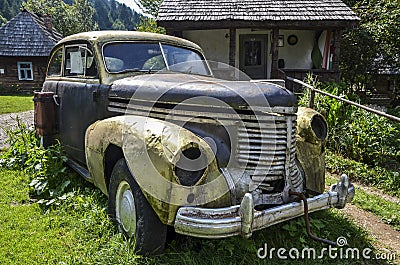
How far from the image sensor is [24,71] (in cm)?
2080

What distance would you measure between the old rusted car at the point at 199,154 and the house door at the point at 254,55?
9.17m

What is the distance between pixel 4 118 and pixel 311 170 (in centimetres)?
1002

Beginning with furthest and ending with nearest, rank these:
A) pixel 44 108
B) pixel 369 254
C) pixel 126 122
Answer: pixel 44 108, pixel 369 254, pixel 126 122

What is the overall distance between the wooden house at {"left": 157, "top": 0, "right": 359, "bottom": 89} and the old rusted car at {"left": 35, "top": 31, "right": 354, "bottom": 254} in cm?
719

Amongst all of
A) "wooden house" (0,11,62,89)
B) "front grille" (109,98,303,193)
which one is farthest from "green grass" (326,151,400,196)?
"wooden house" (0,11,62,89)

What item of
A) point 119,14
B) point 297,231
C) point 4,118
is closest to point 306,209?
point 297,231

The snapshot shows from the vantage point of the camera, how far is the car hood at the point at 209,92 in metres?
2.70

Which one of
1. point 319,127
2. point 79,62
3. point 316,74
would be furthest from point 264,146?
point 316,74

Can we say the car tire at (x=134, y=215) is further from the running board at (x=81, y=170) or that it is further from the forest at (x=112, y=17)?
the forest at (x=112, y=17)

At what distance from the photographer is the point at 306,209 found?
2717 mm

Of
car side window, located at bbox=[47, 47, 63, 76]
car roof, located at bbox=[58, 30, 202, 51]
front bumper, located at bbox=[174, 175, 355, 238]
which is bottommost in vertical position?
front bumper, located at bbox=[174, 175, 355, 238]

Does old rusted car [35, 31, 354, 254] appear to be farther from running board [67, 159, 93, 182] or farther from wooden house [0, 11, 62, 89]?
wooden house [0, 11, 62, 89]

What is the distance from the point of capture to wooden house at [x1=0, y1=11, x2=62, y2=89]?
20203 millimetres

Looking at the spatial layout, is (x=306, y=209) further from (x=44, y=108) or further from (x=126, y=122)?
(x=44, y=108)
